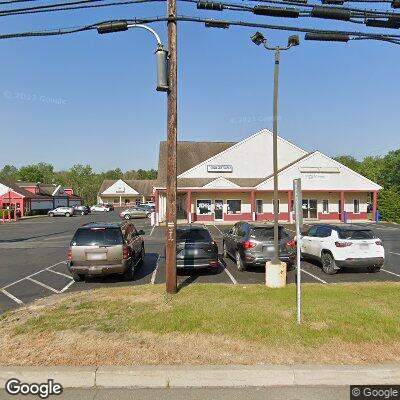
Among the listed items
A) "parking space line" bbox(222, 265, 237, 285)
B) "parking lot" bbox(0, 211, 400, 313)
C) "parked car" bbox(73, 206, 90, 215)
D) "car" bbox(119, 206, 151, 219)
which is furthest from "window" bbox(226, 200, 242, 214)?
"parked car" bbox(73, 206, 90, 215)

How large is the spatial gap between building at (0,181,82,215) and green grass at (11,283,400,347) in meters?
47.9

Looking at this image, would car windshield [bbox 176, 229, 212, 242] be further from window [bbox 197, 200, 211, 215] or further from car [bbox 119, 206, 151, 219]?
car [bbox 119, 206, 151, 219]

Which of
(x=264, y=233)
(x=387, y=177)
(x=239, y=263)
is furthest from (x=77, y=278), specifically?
(x=387, y=177)

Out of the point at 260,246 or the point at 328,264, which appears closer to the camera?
the point at 260,246

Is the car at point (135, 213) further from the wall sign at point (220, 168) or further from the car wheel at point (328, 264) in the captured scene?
the car wheel at point (328, 264)

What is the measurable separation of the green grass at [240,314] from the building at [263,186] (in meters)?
23.9

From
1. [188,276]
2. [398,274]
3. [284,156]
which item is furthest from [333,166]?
[188,276]

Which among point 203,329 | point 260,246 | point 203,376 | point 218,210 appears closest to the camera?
point 203,376

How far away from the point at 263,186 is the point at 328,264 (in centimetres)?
2204

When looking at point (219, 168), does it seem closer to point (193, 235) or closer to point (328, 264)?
point (328, 264)

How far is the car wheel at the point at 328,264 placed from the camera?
11200 millimetres

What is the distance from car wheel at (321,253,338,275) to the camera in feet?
36.7

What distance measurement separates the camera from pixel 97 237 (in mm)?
10086

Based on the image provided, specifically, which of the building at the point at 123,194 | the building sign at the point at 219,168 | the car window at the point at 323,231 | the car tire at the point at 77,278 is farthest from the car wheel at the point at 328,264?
the building at the point at 123,194
